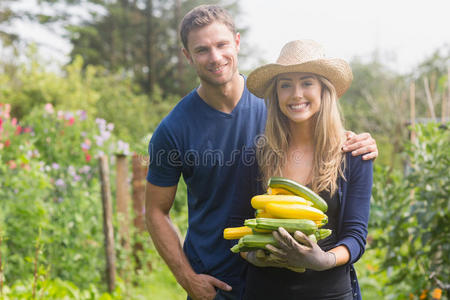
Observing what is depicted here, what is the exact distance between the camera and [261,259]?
1.84m

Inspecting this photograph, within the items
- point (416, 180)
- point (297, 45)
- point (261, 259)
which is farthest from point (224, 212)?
point (416, 180)

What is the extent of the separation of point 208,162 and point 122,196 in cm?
268

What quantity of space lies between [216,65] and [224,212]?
882mm

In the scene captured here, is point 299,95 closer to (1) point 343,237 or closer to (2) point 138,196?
(1) point 343,237

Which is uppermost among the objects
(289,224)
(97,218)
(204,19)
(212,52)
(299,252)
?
(204,19)

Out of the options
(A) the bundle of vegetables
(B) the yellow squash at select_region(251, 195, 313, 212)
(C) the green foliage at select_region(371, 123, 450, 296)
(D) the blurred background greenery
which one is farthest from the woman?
(C) the green foliage at select_region(371, 123, 450, 296)

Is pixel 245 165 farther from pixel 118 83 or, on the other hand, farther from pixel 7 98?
pixel 118 83

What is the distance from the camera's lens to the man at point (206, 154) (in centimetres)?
245

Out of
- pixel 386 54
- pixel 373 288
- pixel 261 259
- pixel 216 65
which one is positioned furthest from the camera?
pixel 386 54

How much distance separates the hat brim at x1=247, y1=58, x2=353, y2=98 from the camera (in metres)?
1.99

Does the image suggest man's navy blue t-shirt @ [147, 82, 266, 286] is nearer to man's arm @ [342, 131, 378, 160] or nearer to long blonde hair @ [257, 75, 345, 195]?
long blonde hair @ [257, 75, 345, 195]

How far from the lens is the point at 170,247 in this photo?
2.57 metres

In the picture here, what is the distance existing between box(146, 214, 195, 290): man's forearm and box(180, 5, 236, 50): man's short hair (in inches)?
45.3

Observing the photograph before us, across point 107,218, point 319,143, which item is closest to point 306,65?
point 319,143
